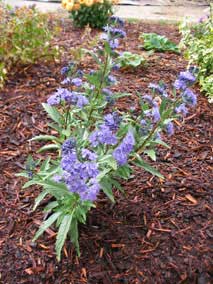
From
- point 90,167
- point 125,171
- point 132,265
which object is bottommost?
point 132,265

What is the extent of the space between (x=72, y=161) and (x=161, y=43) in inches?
136

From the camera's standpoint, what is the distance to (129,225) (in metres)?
2.80

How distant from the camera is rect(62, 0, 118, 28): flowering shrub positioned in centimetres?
562

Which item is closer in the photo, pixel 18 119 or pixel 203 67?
pixel 18 119

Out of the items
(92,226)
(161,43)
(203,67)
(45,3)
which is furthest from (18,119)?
(45,3)

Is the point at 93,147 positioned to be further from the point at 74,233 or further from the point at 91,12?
the point at 91,12

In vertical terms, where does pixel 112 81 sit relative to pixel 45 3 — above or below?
above

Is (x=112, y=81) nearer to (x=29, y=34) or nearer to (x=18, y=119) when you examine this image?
(x=18, y=119)

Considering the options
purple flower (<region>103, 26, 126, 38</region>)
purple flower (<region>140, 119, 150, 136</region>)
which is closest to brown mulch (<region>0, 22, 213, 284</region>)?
purple flower (<region>140, 119, 150, 136</region>)

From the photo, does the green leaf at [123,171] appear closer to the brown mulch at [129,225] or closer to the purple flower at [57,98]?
the brown mulch at [129,225]

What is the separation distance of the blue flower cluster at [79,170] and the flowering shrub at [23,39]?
7.35 feet

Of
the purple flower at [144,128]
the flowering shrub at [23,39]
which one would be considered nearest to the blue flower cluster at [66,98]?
the purple flower at [144,128]

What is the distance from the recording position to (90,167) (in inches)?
79.7

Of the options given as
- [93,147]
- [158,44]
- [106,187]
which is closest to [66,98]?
[93,147]
